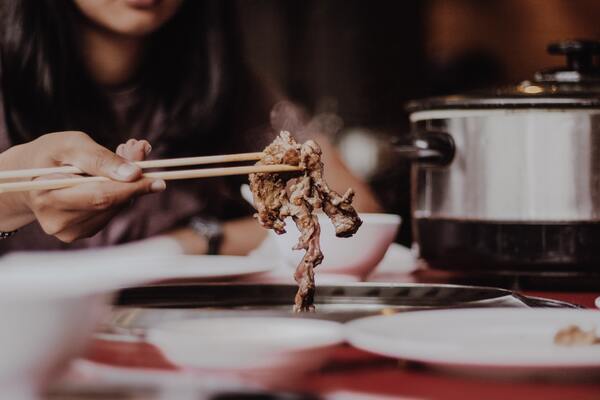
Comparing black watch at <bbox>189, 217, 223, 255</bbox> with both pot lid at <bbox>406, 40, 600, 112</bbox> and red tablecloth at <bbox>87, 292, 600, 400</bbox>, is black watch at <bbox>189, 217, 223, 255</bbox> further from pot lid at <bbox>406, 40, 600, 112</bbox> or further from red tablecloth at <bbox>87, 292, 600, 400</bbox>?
red tablecloth at <bbox>87, 292, 600, 400</bbox>

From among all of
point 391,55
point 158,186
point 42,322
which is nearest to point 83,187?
point 158,186

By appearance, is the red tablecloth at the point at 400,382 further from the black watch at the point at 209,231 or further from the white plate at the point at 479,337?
the black watch at the point at 209,231

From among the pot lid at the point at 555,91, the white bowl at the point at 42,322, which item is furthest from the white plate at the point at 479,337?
the pot lid at the point at 555,91

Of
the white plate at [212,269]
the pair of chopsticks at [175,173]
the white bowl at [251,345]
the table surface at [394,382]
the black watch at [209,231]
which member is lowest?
the black watch at [209,231]

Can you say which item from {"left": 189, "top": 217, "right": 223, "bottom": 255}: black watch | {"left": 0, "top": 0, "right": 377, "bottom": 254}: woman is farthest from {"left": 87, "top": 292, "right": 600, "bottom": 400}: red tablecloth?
{"left": 0, "top": 0, "right": 377, "bottom": 254}: woman

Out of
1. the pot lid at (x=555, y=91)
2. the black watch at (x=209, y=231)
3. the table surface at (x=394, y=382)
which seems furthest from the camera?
the black watch at (x=209, y=231)

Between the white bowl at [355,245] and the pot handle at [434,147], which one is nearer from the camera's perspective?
the white bowl at [355,245]

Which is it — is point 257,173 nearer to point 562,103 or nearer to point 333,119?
point 562,103
